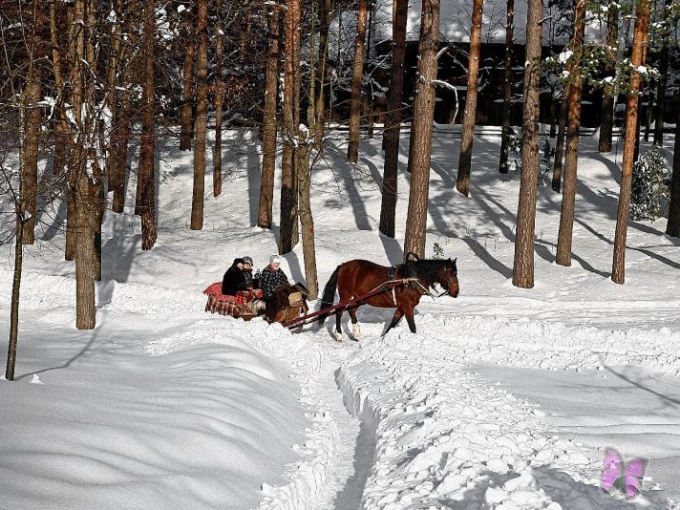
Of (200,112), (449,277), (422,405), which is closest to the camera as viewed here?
(422,405)

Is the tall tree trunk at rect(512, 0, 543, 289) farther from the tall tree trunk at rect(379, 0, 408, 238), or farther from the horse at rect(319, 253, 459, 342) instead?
the horse at rect(319, 253, 459, 342)

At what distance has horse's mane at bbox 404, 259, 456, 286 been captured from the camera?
14.3 m

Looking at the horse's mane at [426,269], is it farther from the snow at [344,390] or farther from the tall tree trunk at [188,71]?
the tall tree trunk at [188,71]

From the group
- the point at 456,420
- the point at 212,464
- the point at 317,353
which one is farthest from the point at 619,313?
the point at 212,464

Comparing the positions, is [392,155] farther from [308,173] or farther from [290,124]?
[290,124]

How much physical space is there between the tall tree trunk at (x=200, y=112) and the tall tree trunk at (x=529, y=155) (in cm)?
949

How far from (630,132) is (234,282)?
35.3 ft

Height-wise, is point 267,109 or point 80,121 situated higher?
point 267,109

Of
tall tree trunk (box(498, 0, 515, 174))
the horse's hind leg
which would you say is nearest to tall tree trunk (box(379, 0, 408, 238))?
tall tree trunk (box(498, 0, 515, 174))

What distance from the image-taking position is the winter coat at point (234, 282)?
50.4 ft

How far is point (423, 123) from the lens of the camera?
18656mm

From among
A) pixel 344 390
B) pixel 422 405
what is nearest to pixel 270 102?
pixel 344 390

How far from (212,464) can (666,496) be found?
3.78 metres

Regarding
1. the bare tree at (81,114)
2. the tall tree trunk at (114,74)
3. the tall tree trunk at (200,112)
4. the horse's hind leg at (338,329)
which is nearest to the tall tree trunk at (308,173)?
the horse's hind leg at (338,329)
